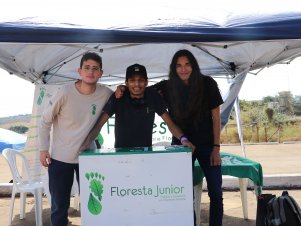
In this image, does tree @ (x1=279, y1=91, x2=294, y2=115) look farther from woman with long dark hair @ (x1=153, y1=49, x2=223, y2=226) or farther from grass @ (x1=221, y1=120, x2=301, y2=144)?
woman with long dark hair @ (x1=153, y1=49, x2=223, y2=226)

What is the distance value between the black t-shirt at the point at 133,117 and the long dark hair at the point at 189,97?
175 mm

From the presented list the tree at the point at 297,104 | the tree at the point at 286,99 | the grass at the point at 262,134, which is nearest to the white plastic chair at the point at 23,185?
the grass at the point at 262,134

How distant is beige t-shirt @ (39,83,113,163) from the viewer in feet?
10.1

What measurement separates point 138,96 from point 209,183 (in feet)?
3.15

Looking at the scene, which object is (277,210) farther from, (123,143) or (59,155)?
(59,155)

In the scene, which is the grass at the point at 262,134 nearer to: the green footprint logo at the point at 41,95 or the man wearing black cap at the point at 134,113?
the green footprint logo at the point at 41,95

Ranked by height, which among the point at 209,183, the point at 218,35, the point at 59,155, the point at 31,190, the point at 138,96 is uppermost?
the point at 218,35

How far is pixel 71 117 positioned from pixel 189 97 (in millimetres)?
943

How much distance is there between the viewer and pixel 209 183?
3398mm

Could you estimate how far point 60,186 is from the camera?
125 inches

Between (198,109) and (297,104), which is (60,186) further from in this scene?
(297,104)

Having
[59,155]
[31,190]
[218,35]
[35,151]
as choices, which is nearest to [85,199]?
[59,155]

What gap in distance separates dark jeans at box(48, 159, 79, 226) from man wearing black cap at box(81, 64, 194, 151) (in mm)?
229

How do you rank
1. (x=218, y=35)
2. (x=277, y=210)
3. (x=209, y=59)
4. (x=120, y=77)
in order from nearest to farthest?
(x=218, y=35), (x=277, y=210), (x=209, y=59), (x=120, y=77)
